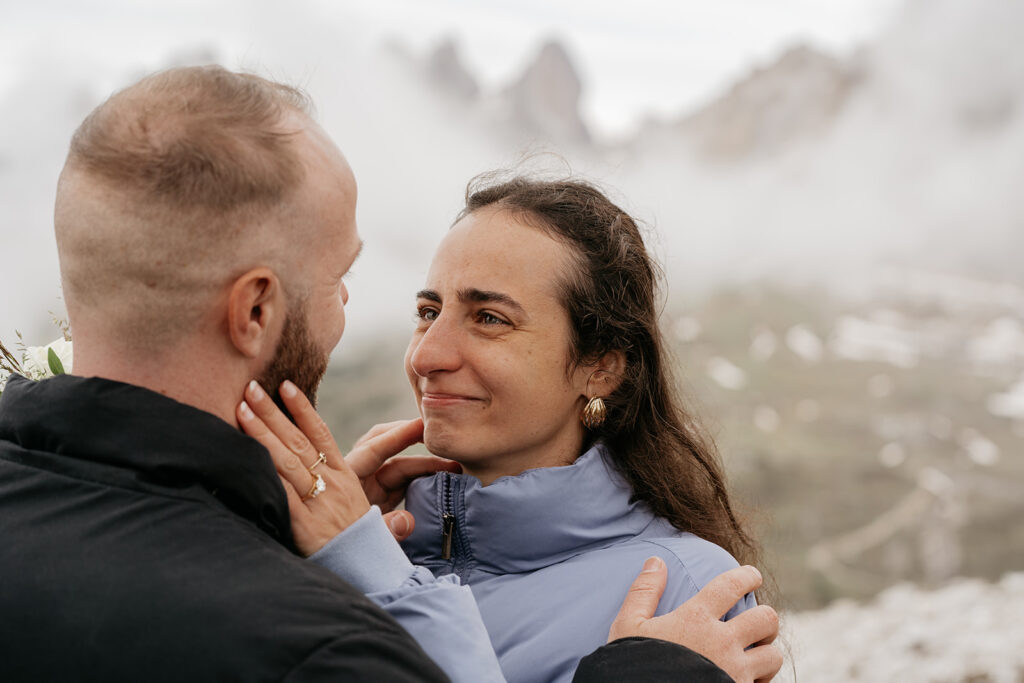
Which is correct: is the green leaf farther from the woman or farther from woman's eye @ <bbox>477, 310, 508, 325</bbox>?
woman's eye @ <bbox>477, 310, 508, 325</bbox>

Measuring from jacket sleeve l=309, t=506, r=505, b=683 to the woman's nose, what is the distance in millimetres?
978

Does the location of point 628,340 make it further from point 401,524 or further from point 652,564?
point 401,524

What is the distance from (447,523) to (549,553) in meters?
0.41

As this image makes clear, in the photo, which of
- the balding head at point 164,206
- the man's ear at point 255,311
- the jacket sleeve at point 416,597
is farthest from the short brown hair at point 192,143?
the jacket sleeve at point 416,597

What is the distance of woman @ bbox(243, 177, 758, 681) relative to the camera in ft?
10.3

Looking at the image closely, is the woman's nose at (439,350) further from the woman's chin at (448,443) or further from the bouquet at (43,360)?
the bouquet at (43,360)

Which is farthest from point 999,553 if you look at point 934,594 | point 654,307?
point 654,307

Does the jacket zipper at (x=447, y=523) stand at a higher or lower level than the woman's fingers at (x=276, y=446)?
lower

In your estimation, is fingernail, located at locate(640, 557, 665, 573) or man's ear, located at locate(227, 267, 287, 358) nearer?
man's ear, located at locate(227, 267, 287, 358)

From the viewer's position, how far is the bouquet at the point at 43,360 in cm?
301

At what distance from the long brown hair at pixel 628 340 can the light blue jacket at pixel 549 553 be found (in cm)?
21

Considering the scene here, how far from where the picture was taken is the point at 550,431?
3570mm

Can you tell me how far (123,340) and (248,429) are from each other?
0.37 meters

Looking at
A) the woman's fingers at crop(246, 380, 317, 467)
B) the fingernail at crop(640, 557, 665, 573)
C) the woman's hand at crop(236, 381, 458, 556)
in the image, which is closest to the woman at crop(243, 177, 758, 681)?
the fingernail at crop(640, 557, 665, 573)
